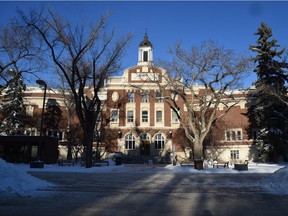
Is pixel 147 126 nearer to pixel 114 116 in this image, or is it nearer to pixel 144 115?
pixel 144 115

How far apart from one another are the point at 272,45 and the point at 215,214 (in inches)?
1260

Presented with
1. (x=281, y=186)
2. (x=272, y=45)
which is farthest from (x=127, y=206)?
(x=272, y=45)

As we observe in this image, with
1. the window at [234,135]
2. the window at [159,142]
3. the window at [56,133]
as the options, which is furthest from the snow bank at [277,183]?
the window at [56,133]

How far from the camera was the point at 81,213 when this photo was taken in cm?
803

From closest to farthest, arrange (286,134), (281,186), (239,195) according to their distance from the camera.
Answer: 1. (239,195)
2. (281,186)
3. (286,134)

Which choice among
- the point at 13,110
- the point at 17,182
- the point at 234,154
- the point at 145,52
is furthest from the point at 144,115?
the point at 17,182

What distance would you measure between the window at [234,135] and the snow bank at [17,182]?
1398 inches

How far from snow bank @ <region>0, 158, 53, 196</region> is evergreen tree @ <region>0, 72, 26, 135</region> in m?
29.8

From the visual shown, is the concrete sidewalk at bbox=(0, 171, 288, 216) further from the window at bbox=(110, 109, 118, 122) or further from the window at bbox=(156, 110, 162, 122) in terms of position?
the window at bbox=(156, 110, 162, 122)

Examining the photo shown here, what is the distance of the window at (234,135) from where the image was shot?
4403 centimetres

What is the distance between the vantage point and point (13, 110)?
133 feet

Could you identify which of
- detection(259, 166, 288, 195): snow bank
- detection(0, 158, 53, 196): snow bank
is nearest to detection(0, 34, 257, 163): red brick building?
detection(259, 166, 288, 195): snow bank

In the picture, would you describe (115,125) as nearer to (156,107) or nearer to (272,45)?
(156,107)

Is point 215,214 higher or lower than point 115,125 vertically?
lower
